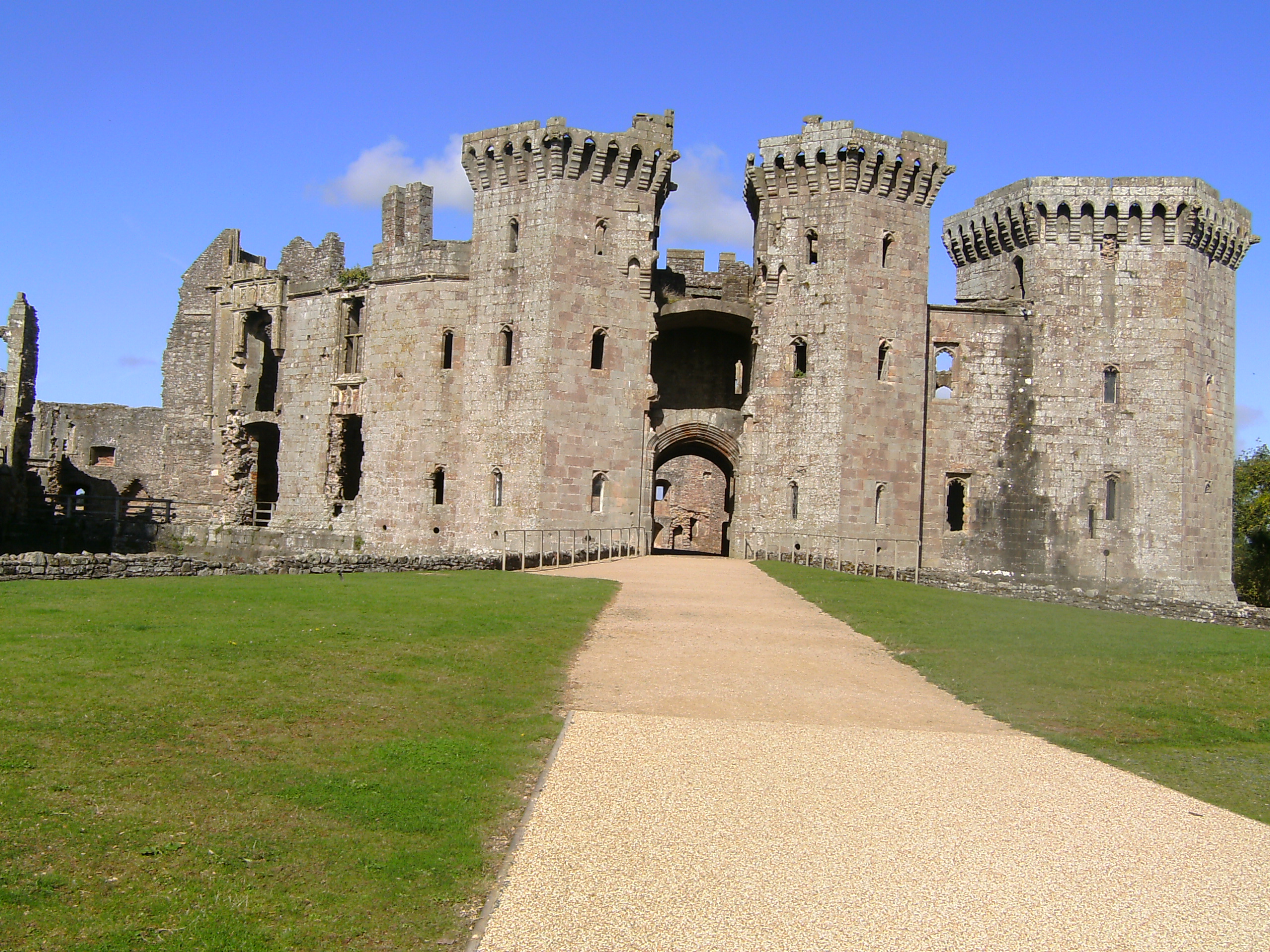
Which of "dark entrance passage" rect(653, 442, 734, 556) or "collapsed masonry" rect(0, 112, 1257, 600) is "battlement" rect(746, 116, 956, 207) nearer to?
"collapsed masonry" rect(0, 112, 1257, 600)

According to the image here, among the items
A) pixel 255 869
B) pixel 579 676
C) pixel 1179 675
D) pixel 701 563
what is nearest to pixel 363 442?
pixel 701 563

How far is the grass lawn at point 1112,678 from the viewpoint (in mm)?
9992

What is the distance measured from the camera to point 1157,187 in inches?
1228

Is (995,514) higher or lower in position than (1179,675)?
higher

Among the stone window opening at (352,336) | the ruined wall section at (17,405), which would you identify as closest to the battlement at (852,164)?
the stone window opening at (352,336)

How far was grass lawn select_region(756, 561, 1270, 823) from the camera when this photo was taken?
9.99 metres

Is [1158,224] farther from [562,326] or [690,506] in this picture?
[690,506]

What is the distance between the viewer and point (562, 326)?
1211 inches

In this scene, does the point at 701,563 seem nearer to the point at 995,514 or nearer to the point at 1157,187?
the point at 995,514

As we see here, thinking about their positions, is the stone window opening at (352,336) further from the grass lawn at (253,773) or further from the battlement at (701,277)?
the grass lawn at (253,773)

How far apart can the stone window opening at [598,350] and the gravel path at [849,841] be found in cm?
2018

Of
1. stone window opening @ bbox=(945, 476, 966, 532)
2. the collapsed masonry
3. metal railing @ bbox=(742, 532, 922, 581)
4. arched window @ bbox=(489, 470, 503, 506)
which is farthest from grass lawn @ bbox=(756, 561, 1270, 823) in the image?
arched window @ bbox=(489, 470, 503, 506)

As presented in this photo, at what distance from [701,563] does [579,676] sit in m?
16.8

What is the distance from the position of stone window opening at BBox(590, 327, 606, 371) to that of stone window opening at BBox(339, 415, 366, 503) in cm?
900
